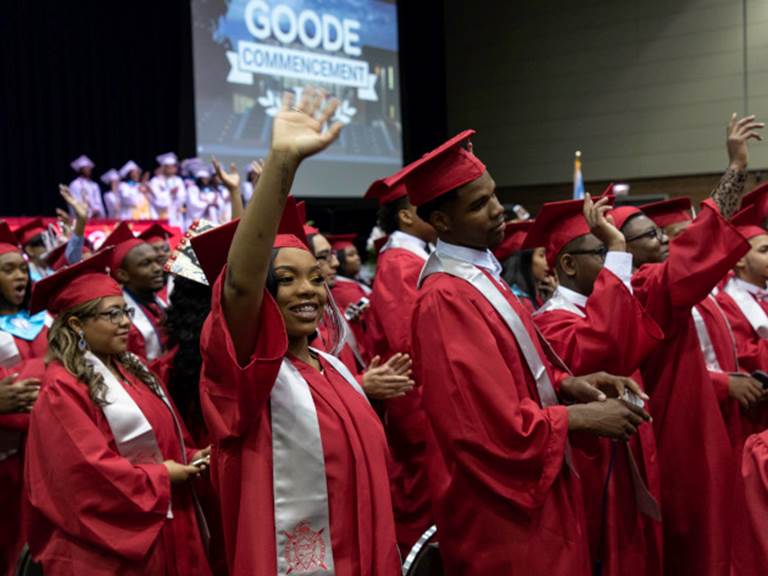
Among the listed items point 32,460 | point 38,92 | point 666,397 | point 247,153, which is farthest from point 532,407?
point 38,92

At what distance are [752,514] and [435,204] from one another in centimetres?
126

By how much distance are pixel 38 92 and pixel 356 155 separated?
5852 mm

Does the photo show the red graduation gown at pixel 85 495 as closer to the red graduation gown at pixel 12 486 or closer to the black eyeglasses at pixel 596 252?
the red graduation gown at pixel 12 486

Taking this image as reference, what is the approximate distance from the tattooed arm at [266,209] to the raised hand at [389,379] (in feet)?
2.81

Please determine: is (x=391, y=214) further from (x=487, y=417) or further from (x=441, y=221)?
(x=487, y=417)

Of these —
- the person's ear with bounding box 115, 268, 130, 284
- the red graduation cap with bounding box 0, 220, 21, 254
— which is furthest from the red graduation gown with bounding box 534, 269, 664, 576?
the person's ear with bounding box 115, 268, 130, 284

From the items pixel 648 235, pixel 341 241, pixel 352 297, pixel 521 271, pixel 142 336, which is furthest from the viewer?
pixel 341 241

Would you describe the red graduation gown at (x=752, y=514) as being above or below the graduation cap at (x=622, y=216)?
below

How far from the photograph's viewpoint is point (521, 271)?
570cm

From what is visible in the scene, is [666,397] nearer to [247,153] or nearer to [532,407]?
[532,407]

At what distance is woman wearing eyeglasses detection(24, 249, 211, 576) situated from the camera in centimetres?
295

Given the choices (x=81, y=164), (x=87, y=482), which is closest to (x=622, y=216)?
(x=87, y=482)

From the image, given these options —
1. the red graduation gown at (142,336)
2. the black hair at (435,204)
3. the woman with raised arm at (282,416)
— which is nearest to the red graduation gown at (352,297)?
the red graduation gown at (142,336)

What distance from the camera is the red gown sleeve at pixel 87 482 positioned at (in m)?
2.94
